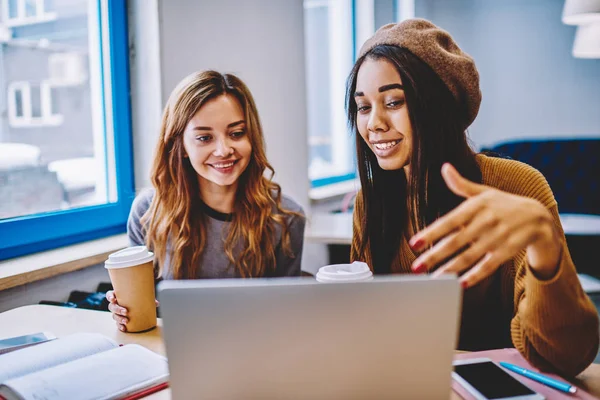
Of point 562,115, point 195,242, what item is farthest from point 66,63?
point 562,115

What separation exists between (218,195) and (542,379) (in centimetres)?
116

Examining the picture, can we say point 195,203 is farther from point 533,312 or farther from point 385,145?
point 533,312

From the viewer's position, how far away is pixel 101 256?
1837 millimetres

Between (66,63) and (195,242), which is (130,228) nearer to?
(195,242)

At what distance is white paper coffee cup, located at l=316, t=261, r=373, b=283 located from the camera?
954 millimetres

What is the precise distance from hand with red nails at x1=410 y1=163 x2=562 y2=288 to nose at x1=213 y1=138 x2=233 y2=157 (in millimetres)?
963

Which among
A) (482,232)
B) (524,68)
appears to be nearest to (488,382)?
(482,232)

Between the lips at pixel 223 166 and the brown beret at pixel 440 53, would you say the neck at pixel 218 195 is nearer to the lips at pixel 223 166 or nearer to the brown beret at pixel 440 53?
the lips at pixel 223 166

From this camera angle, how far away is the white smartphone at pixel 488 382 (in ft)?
2.64

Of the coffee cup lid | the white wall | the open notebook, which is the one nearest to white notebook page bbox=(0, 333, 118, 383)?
the open notebook

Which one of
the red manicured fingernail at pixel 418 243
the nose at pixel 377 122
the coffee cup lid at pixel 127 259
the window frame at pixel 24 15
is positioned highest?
the window frame at pixel 24 15

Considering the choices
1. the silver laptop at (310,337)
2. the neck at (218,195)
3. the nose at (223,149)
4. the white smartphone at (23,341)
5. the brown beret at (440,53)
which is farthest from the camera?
the neck at (218,195)

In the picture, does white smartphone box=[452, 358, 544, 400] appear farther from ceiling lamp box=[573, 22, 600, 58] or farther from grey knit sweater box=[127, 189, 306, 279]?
ceiling lamp box=[573, 22, 600, 58]

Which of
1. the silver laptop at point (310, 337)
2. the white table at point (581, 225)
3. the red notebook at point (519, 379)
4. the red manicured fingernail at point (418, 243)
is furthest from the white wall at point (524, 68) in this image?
the silver laptop at point (310, 337)
